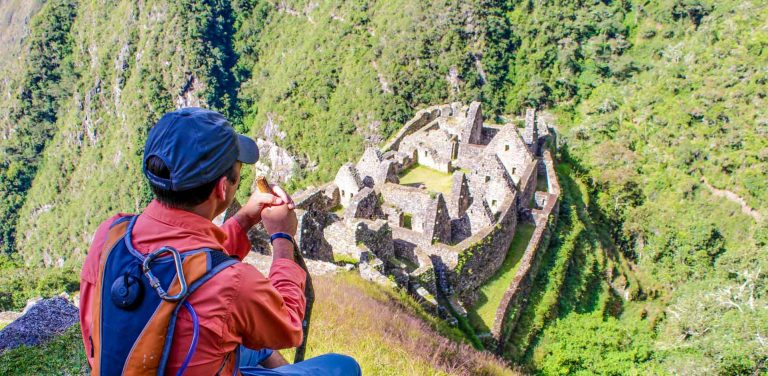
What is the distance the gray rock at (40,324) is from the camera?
7.50m

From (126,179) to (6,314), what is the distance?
77834 millimetres

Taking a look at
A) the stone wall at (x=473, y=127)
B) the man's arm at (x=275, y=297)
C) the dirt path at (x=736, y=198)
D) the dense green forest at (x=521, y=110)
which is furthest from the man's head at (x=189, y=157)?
the dirt path at (x=736, y=198)

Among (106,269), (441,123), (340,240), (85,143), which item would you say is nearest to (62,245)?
(85,143)

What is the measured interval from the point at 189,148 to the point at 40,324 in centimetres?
747

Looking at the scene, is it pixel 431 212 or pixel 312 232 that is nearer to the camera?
pixel 312 232

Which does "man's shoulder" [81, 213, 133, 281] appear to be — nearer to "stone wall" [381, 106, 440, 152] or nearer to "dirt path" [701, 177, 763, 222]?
"stone wall" [381, 106, 440, 152]

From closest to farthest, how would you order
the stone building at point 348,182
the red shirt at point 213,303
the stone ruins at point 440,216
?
the red shirt at point 213,303, the stone ruins at point 440,216, the stone building at point 348,182

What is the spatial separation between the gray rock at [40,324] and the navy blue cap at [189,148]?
22.4 ft

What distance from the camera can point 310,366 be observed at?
3.61 m

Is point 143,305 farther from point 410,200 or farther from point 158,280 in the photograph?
point 410,200

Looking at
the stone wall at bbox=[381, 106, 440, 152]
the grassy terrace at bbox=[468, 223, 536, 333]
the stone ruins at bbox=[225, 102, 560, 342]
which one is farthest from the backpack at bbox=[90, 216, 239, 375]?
the stone wall at bbox=[381, 106, 440, 152]

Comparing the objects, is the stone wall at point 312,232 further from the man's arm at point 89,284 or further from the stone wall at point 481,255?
the man's arm at point 89,284

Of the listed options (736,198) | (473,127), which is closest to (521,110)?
(736,198)

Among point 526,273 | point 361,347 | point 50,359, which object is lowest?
point 526,273
